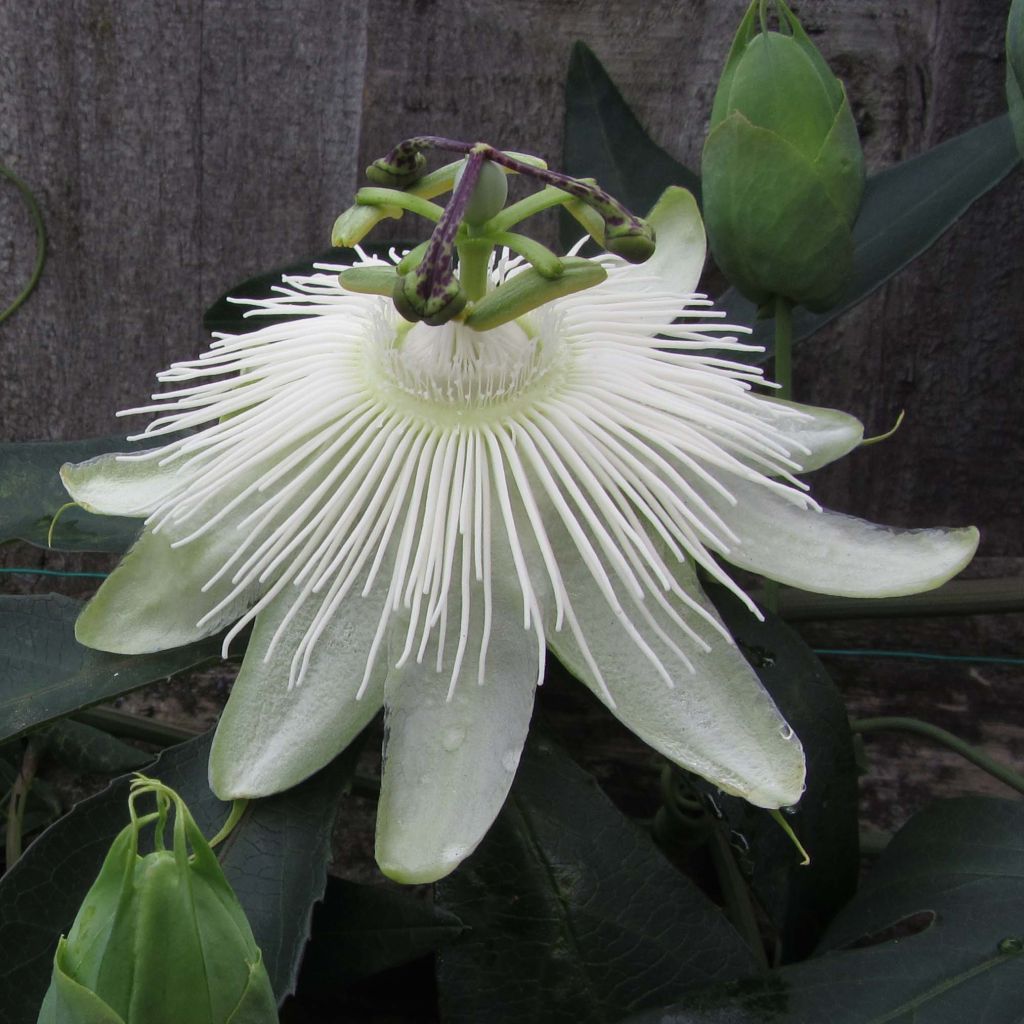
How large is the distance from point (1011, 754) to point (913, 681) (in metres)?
0.12

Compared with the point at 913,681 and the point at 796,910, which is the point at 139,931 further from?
the point at 913,681

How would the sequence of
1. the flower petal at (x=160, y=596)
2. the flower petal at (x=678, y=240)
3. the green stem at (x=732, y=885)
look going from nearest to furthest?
1. the flower petal at (x=160, y=596)
2. the flower petal at (x=678, y=240)
3. the green stem at (x=732, y=885)

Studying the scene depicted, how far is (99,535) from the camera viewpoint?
0.85 meters

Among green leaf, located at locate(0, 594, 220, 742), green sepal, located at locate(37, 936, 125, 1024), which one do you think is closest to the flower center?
Answer: green leaf, located at locate(0, 594, 220, 742)

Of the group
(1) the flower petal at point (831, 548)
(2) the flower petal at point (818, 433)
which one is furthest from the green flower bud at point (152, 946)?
(2) the flower petal at point (818, 433)

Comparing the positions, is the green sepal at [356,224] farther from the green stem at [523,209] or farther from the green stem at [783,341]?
the green stem at [783,341]

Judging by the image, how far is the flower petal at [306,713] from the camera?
2.11ft

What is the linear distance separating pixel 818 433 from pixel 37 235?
94 centimetres

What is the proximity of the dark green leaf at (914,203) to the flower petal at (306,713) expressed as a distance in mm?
512

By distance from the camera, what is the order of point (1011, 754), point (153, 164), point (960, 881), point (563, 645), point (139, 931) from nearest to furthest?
point (139, 931) → point (563, 645) → point (960, 881) → point (1011, 754) → point (153, 164)

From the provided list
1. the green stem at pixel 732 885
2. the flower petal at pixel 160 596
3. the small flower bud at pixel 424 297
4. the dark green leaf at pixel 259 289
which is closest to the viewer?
the small flower bud at pixel 424 297

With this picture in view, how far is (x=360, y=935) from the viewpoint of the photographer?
34.1 inches

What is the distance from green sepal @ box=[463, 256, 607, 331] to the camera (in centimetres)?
63

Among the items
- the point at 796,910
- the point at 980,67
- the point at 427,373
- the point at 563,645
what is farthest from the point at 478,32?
the point at 796,910
